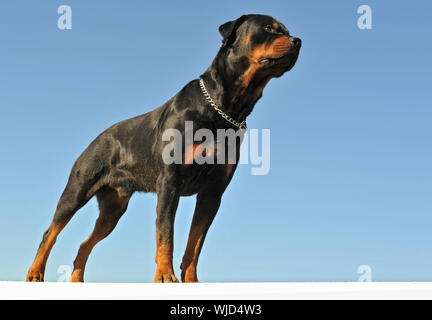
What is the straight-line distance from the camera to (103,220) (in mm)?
6488

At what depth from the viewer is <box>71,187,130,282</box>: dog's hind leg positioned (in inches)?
251

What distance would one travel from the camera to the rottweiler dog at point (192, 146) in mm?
4957

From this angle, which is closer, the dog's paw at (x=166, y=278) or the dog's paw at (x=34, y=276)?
the dog's paw at (x=166, y=278)

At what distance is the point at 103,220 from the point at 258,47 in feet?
9.55

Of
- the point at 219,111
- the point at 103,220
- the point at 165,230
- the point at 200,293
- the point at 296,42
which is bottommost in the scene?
the point at 200,293

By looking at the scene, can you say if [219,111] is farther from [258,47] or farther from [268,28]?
[268,28]

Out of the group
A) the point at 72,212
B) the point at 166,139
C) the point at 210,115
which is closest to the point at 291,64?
the point at 210,115

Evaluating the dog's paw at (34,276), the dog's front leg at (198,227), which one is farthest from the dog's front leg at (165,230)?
the dog's paw at (34,276)

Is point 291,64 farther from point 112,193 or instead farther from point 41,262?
point 41,262

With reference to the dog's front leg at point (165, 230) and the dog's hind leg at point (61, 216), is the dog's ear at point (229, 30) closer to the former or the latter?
the dog's front leg at point (165, 230)

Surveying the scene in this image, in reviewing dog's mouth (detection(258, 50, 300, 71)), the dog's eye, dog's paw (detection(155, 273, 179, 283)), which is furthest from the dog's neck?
dog's paw (detection(155, 273, 179, 283))

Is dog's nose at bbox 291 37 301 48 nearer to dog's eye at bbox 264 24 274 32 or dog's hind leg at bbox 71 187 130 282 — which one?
dog's eye at bbox 264 24 274 32

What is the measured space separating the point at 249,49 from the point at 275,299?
2399 mm

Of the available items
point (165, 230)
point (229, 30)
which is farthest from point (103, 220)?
point (229, 30)
